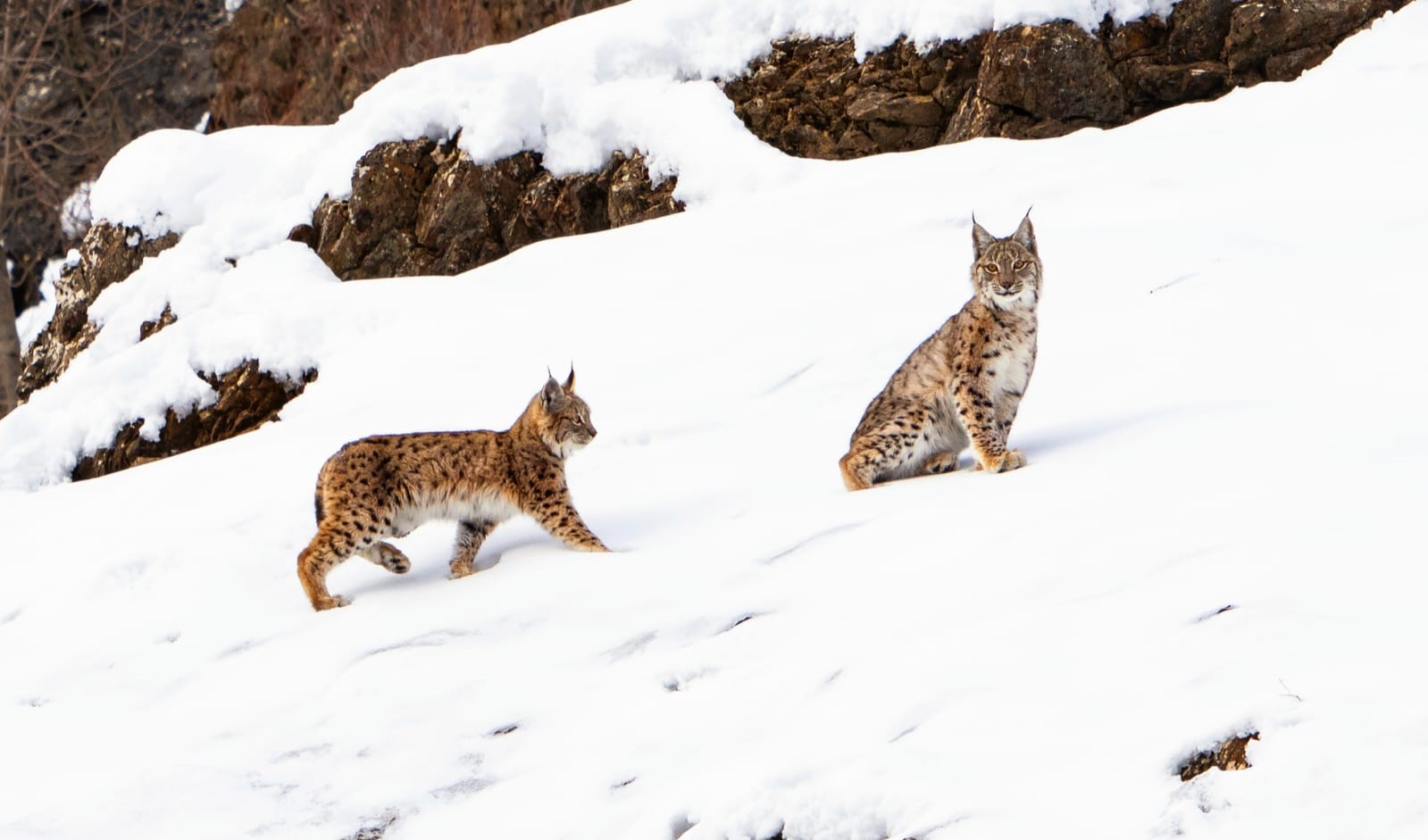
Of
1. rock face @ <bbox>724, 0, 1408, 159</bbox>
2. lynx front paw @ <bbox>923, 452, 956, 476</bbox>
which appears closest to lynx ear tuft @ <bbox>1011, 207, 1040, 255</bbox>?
lynx front paw @ <bbox>923, 452, 956, 476</bbox>

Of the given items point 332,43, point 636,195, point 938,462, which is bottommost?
point 938,462

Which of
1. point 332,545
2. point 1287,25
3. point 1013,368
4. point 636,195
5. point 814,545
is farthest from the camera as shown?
point 636,195

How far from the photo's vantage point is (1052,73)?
14891 millimetres

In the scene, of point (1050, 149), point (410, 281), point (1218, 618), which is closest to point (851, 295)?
point (1050, 149)

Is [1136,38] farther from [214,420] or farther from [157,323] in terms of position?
[157,323]

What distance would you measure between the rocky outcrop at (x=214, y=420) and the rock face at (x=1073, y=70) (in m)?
6.98

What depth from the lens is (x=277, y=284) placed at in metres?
15.2

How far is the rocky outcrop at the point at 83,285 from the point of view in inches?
662

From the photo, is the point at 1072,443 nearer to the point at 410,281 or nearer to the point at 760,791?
the point at 760,791

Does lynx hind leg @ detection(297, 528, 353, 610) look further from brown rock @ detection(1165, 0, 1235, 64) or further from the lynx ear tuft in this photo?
brown rock @ detection(1165, 0, 1235, 64)

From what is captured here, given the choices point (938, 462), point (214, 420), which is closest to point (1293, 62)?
point (938, 462)

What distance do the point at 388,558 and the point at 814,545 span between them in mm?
2644

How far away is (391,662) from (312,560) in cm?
116

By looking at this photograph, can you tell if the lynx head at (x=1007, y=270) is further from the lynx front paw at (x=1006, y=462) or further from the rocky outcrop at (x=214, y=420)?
the rocky outcrop at (x=214, y=420)
